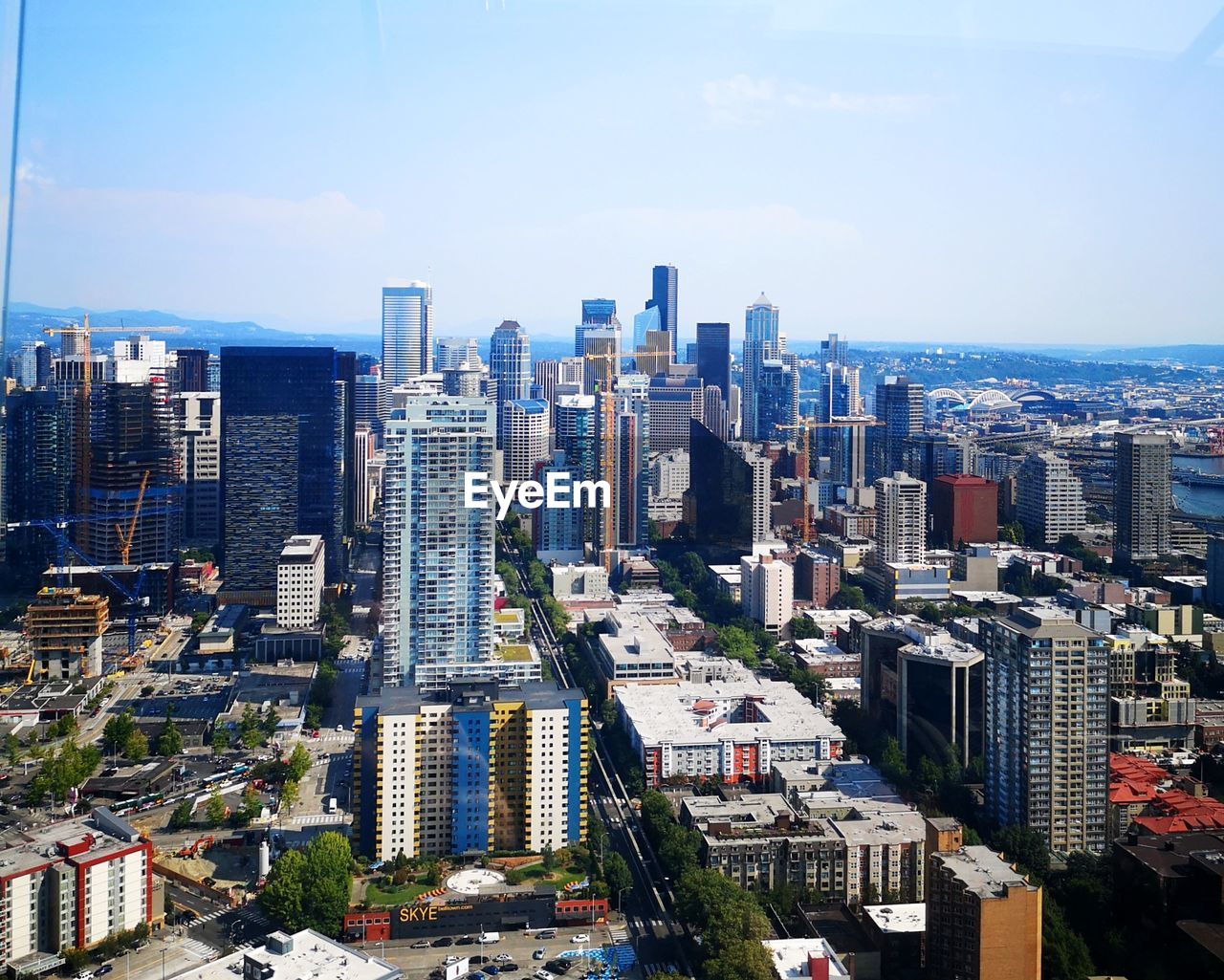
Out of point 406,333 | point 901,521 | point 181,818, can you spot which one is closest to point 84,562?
point 406,333

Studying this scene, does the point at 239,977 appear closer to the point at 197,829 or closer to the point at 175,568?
the point at 197,829

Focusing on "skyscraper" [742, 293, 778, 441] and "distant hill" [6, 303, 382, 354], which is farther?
"skyscraper" [742, 293, 778, 441]

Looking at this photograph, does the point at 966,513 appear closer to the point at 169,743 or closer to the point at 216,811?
the point at 169,743

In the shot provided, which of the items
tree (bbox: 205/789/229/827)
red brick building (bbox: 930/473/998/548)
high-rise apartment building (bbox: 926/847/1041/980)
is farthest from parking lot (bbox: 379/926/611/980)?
red brick building (bbox: 930/473/998/548)

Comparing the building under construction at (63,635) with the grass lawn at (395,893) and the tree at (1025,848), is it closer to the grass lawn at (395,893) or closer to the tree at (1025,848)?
the grass lawn at (395,893)

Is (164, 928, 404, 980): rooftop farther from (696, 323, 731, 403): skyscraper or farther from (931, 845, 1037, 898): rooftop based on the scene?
(696, 323, 731, 403): skyscraper

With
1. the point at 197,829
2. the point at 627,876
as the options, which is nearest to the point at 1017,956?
the point at 627,876
